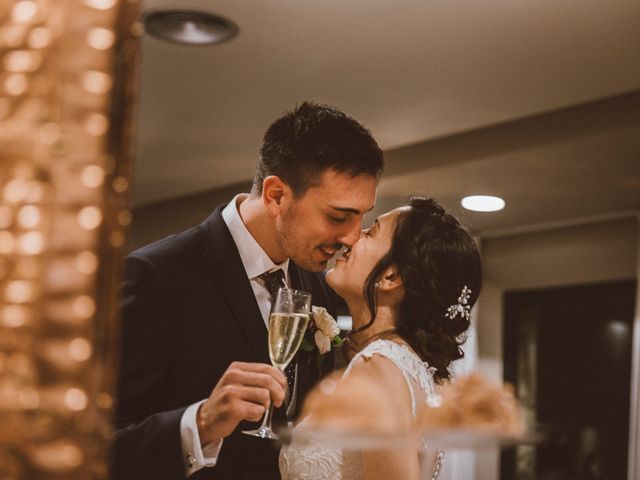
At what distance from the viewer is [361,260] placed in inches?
93.4

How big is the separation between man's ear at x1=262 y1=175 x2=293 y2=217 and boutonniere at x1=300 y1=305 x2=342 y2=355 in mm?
324

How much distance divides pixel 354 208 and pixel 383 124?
128 inches

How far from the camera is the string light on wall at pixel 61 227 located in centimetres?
69

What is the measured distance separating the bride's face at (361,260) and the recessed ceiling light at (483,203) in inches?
150

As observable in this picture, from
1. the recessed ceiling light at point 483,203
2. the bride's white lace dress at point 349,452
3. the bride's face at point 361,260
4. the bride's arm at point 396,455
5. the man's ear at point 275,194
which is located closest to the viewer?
the bride's arm at point 396,455

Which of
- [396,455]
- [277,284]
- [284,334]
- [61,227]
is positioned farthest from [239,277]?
[61,227]

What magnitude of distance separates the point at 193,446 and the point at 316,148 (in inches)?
37.9

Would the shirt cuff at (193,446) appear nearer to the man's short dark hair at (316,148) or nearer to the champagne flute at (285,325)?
the champagne flute at (285,325)

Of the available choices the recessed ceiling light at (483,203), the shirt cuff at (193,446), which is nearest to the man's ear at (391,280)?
the shirt cuff at (193,446)

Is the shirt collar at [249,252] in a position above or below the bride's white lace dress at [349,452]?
above

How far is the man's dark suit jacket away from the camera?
224 centimetres

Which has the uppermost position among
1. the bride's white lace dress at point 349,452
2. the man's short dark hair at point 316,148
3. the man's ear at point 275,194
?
the man's short dark hair at point 316,148

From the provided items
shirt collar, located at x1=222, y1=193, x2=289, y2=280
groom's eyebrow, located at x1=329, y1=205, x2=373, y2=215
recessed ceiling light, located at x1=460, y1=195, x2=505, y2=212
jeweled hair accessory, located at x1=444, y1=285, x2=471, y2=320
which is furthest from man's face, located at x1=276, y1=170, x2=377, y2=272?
recessed ceiling light, located at x1=460, y1=195, x2=505, y2=212

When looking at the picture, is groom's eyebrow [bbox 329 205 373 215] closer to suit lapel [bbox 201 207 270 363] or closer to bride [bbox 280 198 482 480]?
bride [bbox 280 198 482 480]
